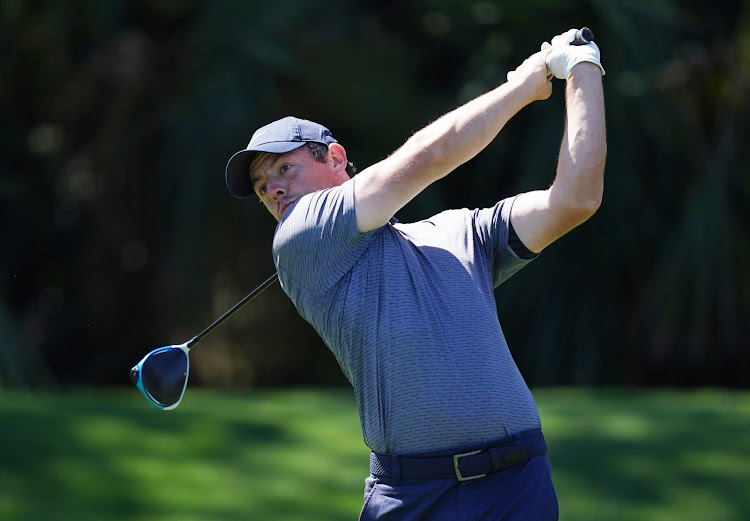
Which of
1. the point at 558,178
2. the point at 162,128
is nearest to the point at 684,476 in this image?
the point at 558,178

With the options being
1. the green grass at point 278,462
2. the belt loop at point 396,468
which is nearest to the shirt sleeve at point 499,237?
the belt loop at point 396,468

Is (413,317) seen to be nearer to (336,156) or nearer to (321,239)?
(321,239)

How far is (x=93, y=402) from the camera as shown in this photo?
692 centimetres

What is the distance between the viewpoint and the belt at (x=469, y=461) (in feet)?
9.09

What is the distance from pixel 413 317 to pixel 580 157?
0.57m

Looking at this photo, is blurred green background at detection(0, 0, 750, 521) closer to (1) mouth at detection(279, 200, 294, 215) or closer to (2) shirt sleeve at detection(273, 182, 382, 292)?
(1) mouth at detection(279, 200, 294, 215)

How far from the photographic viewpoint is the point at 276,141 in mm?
3164

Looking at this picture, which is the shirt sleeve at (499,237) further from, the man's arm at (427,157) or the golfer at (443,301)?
the man's arm at (427,157)

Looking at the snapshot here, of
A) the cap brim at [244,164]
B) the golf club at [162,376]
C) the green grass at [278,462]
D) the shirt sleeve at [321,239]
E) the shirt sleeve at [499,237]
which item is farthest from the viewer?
the green grass at [278,462]

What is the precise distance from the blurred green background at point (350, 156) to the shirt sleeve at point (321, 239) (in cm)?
358

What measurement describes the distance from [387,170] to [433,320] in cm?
38

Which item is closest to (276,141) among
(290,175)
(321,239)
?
(290,175)

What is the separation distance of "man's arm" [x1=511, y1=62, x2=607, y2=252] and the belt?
55 cm

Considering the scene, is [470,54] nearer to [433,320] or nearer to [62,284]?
[62,284]
